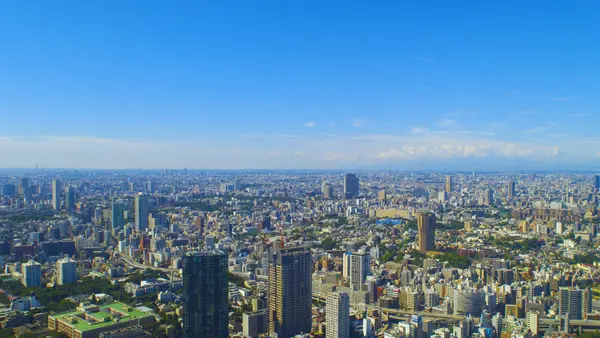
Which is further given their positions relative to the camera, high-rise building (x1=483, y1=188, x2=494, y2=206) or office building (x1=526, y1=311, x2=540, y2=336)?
high-rise building (x1=483, y1=188, x2=494, y2=206)

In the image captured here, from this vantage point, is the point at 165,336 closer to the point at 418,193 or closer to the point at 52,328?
the point at 52,328

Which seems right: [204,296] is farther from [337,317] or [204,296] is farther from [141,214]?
[141,214]

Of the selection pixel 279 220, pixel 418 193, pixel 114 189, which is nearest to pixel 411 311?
pixel 279 220

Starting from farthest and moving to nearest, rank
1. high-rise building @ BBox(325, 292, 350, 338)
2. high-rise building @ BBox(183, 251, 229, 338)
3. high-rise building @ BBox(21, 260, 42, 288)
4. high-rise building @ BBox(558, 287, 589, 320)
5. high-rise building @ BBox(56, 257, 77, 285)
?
high-rise building @ BBox(56, 257, 77, 285)
high-rise building @ BBox(21, 260, 42, 288)
high-rise building @ BBox(558, 287, 589, 320)
high-rise building @ BBox(325, 292, 350, 338)
high-rise building @ BBox(183, 251, 229, 338)

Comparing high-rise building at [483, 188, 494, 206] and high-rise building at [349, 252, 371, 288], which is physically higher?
high-rise building at [483, 188, 494, 206]

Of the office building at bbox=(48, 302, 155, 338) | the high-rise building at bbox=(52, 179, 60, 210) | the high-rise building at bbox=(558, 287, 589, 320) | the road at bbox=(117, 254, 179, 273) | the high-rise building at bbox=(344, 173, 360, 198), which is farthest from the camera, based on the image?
the high-rise building at bbox=(344, 173, 360, 198)

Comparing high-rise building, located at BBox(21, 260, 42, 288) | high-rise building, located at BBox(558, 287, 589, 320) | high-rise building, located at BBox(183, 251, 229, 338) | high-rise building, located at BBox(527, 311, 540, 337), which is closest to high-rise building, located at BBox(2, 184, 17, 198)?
high-rise building, located at BBox(21, 260, 42, 288)

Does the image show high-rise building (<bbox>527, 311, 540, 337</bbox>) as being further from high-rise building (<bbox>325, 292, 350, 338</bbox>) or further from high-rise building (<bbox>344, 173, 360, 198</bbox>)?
high-rise building (<bbox>344, 173, 360, 198</bbox>)
